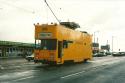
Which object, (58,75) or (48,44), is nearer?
(58,75)

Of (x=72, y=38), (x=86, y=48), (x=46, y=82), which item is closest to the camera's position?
(x=46, y=82)

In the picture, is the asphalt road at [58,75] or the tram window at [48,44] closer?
the asphalt road at [58,75]

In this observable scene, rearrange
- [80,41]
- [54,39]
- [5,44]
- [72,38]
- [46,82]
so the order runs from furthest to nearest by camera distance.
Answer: [5,44]
[80,41]
[72,38]
[54,39]
[46,82]

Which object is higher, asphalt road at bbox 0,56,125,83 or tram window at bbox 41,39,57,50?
tram window at bbox 41,39,57,50

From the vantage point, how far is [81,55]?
39.8 metres

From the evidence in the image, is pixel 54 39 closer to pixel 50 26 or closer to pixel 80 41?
pixel 50 26

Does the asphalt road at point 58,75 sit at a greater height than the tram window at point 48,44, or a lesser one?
lesser

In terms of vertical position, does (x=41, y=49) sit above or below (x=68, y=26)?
below

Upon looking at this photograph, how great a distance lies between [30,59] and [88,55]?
888 centimetres

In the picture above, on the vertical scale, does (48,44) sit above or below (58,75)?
above

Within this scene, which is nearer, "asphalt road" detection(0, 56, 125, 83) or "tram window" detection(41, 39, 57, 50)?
"asphalt road" detection(0, 56, 125, 83)

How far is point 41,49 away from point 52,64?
1842 mm

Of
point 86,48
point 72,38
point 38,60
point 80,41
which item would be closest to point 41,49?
point 38,60

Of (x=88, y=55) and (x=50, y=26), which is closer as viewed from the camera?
(x=50, y=26)
